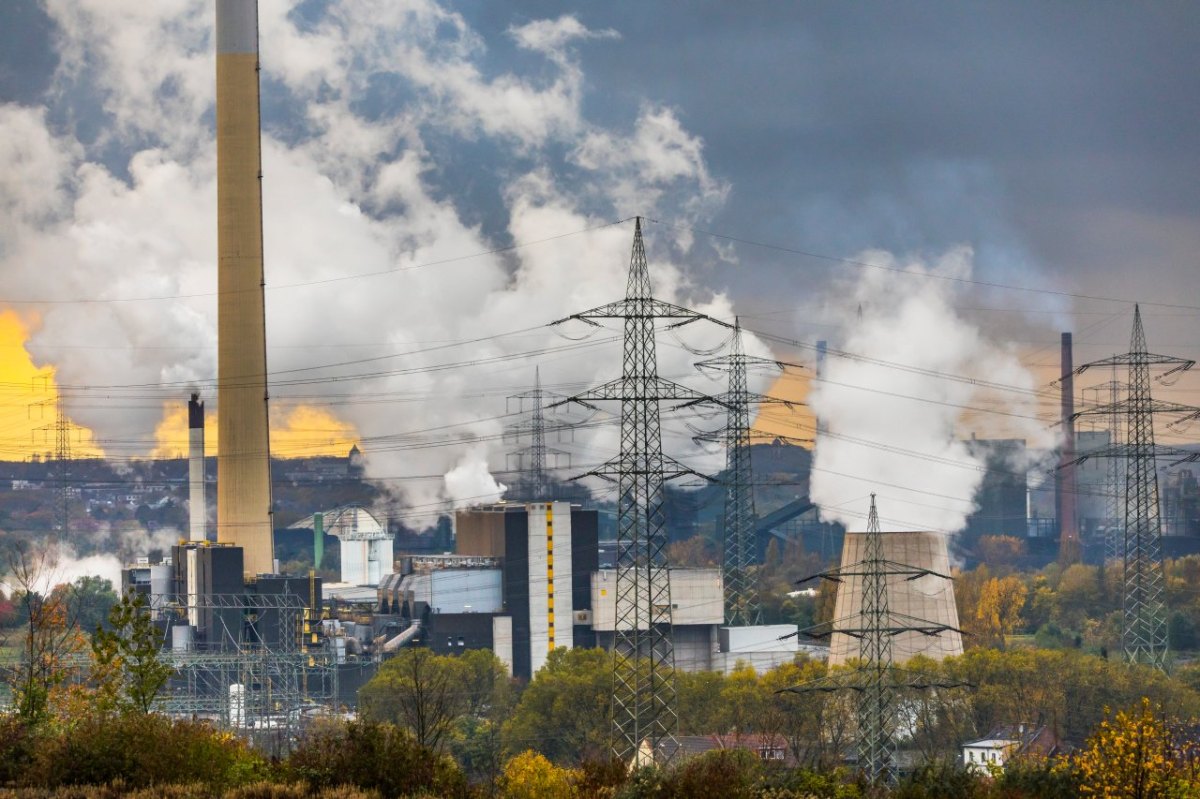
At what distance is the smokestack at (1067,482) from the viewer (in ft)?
163

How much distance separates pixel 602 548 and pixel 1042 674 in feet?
99.3

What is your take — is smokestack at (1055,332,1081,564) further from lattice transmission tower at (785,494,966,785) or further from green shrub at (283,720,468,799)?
green shrub at (283,720,468,799)

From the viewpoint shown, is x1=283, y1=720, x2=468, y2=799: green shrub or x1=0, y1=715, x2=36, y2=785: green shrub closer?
x1=283, y1=720, x2=468, y2=799: green shrub

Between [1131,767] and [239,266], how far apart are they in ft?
87.2

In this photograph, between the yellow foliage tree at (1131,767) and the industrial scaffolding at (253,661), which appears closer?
the yellow foliage tree at (1131,767)

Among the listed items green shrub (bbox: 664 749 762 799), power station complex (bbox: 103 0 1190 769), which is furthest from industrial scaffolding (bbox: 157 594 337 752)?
green shrub (bbox: 664 749 762 799)

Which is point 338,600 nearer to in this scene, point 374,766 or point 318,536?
point 318,536

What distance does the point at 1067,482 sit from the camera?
52000 millimetres

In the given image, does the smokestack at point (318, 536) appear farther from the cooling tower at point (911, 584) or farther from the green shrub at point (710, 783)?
the green shrub at point (710, 783)

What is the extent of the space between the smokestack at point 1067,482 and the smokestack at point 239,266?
25.6 metres

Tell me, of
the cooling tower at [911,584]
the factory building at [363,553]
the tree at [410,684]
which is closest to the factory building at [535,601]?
the tree at [410,684]

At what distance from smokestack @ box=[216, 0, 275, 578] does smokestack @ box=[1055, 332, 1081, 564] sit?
25640 mm

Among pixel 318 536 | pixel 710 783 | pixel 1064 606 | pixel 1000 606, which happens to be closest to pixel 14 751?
pixel 710 783

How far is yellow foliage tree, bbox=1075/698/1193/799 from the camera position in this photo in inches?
369
